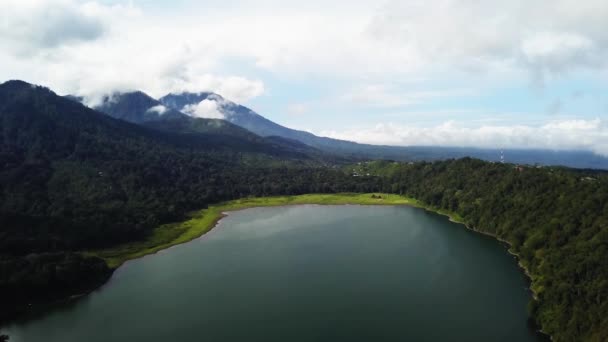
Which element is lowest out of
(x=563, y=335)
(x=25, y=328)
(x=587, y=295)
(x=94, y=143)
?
(x=25, y=328)

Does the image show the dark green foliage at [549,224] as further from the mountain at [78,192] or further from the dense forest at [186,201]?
the mountain at [78,192]

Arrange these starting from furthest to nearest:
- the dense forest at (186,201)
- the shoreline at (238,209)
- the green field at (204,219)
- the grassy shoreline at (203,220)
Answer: the green field at (204,219) < the grassy shoreline at (203,220) < the shoreline at (238,209) < the dense forest at (186,201)

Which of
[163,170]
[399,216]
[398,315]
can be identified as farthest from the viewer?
[163,170]

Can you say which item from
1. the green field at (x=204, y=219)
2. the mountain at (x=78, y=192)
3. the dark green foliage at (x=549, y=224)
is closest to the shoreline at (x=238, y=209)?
the green field at (x=204, y=219)

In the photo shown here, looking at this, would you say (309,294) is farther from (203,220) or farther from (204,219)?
(204,219)

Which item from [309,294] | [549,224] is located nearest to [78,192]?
[309,294]

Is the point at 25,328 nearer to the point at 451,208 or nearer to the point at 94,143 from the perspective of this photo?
the point at 451,208

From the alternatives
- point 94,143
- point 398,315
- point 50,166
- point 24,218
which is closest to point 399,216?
point 398,315
